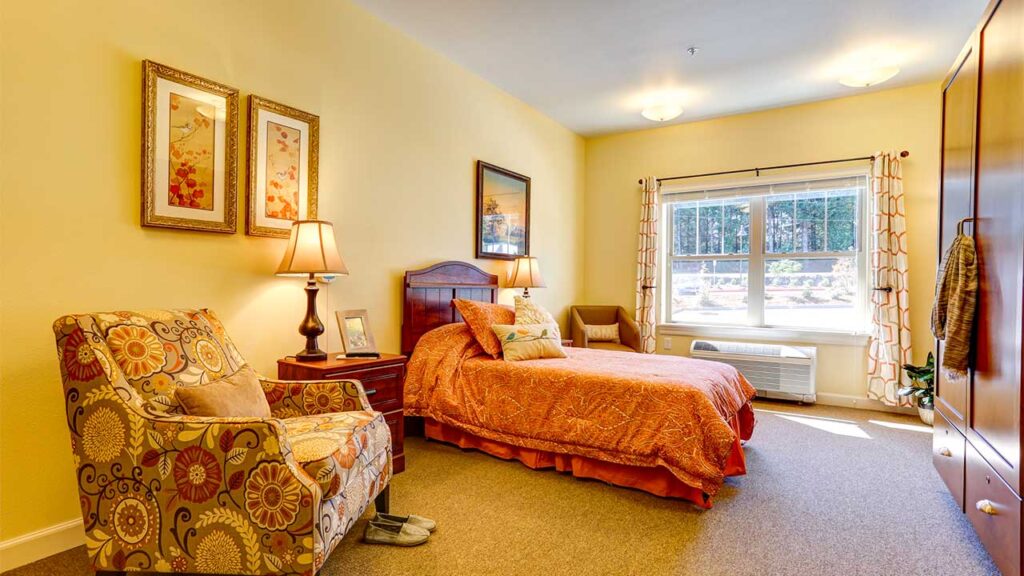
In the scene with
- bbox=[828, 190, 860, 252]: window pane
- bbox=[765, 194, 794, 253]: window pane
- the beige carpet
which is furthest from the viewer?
bbox=[765, 194, 794, 253]: window pane

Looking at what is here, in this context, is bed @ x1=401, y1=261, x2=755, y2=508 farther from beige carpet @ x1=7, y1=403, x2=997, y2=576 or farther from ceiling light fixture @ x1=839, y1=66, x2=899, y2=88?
ceiling light fixture @ x1=839, y1=66, x2=899, y2=88

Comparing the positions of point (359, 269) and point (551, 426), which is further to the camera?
point (359, 269)

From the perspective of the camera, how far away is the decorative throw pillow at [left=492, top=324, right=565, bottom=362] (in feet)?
10.5

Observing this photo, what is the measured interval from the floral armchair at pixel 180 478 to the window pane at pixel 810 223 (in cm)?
462

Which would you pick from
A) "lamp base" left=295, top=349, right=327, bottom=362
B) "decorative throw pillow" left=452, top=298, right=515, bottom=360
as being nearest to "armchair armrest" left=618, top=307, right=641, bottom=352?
"decorative throw pillow" left=452, top=298, right=515, bottom=360

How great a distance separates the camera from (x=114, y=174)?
207 centimetres

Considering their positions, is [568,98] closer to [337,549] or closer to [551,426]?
[551,426]

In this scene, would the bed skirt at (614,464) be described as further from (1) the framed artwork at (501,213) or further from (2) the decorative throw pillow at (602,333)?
(2) the decorative throw pillow at (602,333)

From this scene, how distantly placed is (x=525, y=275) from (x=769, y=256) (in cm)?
249

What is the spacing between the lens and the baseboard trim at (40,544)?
5.94 ft

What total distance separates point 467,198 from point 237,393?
2613 mm

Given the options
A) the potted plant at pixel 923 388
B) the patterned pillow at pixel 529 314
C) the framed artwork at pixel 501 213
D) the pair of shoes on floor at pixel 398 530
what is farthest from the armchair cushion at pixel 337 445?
the potted plant at pixel 923 388

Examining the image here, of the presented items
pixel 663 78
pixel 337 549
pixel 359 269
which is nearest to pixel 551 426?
pixel 337 549

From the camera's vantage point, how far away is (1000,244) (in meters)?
1.75
